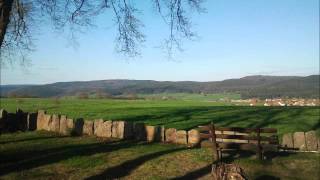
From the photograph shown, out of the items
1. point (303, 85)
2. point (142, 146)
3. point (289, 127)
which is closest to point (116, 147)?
point (142, 146)

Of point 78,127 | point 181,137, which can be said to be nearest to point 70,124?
point 78,127

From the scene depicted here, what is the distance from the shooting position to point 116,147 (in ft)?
72.9

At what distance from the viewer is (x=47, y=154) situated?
2041 cm

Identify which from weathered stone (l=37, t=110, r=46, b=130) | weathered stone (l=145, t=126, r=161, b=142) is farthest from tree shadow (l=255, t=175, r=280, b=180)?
weathered stone (l=37, t=110, r=46, b=130)

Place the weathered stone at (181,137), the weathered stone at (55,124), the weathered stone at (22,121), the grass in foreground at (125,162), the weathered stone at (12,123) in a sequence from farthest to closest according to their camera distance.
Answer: the weathered stone at (22,121) → the weathered stone at (12,123) → the weathered stone at (55,124) → the weathered stone at (181,137) → the grass in foreground at (125,162)

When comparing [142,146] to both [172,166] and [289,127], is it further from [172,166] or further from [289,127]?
A: [289,127]

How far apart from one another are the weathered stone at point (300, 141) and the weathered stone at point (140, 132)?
7566 millimetres

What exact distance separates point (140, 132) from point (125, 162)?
21.0ft

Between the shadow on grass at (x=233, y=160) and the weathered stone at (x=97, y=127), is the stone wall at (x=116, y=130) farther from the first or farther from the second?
the shadow on grass at (x=233, y=160)

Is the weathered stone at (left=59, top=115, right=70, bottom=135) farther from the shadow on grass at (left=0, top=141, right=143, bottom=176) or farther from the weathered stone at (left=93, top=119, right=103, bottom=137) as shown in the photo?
the shadow on grass at (left=0, top=141, right=143, bottom=176)

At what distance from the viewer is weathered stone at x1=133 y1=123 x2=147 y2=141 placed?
24844 millimetres

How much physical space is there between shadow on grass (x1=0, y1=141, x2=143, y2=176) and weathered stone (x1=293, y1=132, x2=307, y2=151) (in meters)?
7.42

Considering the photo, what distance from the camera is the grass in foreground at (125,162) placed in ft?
54.9

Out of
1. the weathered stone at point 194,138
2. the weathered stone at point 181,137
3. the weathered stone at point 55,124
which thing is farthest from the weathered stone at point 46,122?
the weathered stone at point 194,138
